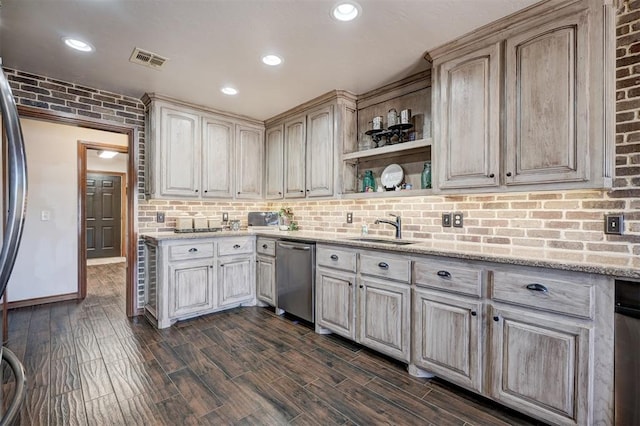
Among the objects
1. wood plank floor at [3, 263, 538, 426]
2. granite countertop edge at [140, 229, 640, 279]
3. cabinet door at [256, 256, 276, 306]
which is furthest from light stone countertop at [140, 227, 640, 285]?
wood plank floor at [3, 263, 538, 426]

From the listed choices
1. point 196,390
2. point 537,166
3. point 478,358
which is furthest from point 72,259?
point 537,166

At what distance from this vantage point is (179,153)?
3371mm

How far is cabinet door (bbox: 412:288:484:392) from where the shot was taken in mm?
1828

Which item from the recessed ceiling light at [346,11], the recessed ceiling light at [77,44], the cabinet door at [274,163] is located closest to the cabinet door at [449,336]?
the recessed ceiling light at [346,11]

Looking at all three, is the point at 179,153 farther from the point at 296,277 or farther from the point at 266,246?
the point at 296,277

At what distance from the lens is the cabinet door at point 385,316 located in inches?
85.5

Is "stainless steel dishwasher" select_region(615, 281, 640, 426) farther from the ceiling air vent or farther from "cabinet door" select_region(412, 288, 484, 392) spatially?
the ceiling air vent

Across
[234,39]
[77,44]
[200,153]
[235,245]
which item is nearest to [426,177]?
[234,39]

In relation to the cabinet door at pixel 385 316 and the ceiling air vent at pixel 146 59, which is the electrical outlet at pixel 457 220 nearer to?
the cabinet door at pixel 385 316

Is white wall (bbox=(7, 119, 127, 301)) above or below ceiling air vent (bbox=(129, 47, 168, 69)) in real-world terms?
below

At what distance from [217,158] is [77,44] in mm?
1639

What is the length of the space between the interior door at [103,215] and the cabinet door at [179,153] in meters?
4.56

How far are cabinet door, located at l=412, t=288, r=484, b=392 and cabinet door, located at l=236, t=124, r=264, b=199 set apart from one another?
2.63 meters

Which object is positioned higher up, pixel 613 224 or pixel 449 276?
pixel 613 224
